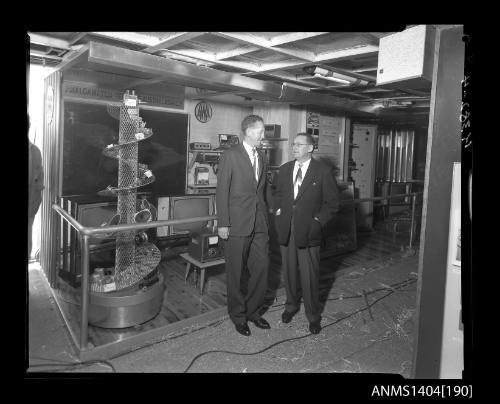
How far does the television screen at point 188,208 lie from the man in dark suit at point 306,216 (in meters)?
2.54

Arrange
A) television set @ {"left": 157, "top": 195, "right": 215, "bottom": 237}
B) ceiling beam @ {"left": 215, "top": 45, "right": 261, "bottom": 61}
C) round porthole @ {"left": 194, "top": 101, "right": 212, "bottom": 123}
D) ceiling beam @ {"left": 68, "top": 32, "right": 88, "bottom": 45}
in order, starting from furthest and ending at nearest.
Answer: round porthole @ {"left": 194, "top": 101, "right": 212, "bottom": 123}, television set @ {"left": 157, "top": 195, "right": 215, "bottom": 237}, ceiling beam @ {"left": 215, "top": 45, "right": 261, "bottom": 61}, ceiling beam @ {"left": 68, "top": 32, "right": 88, "bottom": 45}

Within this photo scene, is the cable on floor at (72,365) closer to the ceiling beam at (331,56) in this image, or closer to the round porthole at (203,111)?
the ceiling beam at (331,56)

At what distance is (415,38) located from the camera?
2.32m

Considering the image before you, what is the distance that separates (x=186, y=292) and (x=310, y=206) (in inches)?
70.3

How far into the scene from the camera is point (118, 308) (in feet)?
10.4

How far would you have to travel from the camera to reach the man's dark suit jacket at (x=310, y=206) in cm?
315

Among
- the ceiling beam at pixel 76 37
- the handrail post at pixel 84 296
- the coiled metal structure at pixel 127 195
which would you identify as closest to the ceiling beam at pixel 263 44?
the coiled metal structure at pixel 127 195

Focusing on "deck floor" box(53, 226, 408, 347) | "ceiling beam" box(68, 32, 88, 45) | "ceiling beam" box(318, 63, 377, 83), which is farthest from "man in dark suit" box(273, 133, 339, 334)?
"ceiling beam" box(68, 32, 88, 45)

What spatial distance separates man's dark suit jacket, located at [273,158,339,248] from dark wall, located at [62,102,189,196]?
3144mm

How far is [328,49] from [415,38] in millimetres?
1816

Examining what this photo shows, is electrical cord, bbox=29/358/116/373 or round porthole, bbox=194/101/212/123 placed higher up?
round porthole, bbox=194/101/212/123

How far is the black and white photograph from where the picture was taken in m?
2.29

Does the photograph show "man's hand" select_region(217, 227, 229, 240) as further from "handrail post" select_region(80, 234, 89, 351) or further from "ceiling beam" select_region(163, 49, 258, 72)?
"ceiling beam" select_region(163, 49, 258, 72)

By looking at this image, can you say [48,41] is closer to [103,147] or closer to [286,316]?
[103,147]
